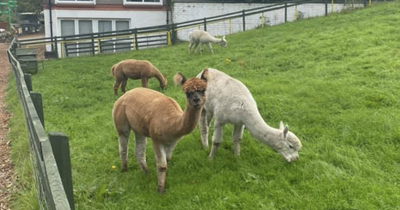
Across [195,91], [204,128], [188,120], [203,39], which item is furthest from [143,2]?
[195,91]

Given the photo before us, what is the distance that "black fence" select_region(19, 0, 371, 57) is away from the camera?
2373 cm

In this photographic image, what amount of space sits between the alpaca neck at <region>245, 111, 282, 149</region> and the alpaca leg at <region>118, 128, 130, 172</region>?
180 centimetres

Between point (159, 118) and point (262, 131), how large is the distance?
59.4 inches

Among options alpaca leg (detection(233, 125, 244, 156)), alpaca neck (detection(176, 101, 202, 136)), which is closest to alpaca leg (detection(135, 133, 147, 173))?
alpaca neck (detection(176, 101, 202, 136))

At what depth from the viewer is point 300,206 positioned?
4684 millimetres

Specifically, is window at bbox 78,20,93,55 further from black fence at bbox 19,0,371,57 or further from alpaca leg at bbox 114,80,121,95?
alpaca leg at bbox 114,80,121,95

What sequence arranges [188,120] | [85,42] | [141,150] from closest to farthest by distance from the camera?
[188,120]
[141,150]
[85,42]

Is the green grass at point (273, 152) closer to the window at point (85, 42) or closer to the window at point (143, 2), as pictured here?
the window at point (85, 42)

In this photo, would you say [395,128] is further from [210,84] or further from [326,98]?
[210,84]

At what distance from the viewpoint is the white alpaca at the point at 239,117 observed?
18.3 feet

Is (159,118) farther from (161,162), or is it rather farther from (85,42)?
(85,42)

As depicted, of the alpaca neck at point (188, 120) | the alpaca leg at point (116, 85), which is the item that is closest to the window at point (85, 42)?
the alpaca leg at point (116, 85)

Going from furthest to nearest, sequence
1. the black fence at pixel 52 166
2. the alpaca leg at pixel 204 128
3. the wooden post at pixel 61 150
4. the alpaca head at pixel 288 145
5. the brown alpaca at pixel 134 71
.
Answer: the brown alpaca at pixel 134 71
the alpaca leg at pixel 204 128
the alpaca head at pixel 288 145
the wooden post at pixel 61 150
the black fence at pixel 52 166

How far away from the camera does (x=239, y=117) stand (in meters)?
5.81
